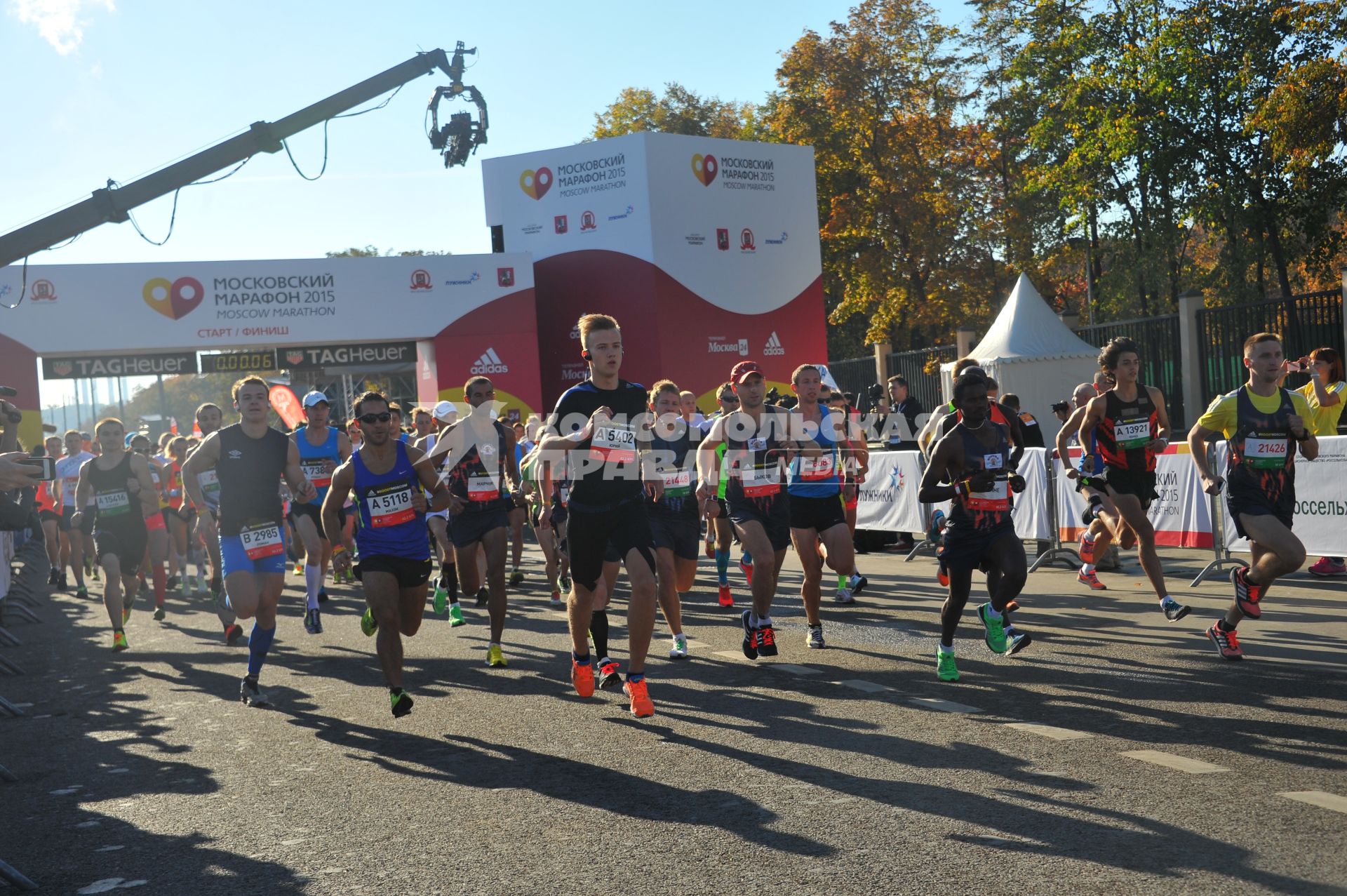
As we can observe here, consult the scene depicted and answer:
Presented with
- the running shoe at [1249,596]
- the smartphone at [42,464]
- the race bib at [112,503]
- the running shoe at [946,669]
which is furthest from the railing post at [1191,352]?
the smartphone at [42,464]

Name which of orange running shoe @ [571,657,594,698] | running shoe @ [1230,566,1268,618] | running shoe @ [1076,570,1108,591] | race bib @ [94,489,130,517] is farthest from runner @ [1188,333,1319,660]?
race bib @ [94,489,130,517]

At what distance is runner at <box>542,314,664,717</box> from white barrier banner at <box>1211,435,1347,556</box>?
644 centimetres

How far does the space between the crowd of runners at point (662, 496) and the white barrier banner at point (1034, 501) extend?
1.92m

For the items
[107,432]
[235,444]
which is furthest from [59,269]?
[235,444]

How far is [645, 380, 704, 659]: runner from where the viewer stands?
31.4 feet

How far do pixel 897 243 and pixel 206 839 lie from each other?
41.5 meters

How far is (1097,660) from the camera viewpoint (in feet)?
28.6

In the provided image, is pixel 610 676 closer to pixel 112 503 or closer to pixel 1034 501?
pixel 112 503

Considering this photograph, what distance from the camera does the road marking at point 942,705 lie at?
7359 mm

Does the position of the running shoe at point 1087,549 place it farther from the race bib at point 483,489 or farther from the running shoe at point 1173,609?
the race bib at point 483,489

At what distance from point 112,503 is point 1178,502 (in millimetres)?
10745

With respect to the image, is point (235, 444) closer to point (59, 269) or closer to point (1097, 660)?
point (1097, 660)

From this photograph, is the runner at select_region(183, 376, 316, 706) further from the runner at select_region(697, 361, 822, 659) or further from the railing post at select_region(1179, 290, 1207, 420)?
the railing post at select_region(1179, 290, 1207, 420)

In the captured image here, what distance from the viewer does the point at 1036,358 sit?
25.6 m
